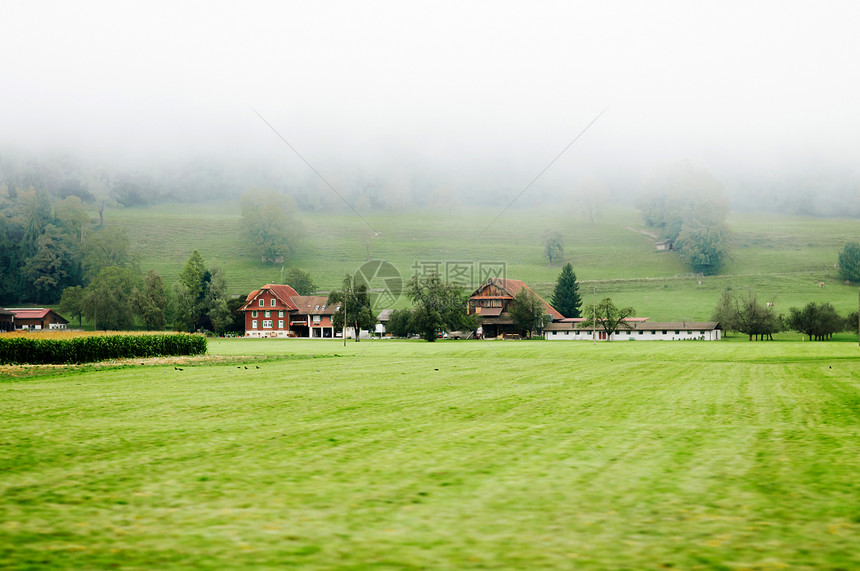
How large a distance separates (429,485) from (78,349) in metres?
35.8

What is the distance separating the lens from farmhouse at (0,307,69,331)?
121188mm

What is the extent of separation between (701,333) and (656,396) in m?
112

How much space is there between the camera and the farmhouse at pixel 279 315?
135 m

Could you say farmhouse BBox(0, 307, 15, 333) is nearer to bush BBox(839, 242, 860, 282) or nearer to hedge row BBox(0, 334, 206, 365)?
hedge row BBox(0, 334, 206, 365)

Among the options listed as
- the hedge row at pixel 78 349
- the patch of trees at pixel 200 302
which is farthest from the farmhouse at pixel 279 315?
the hedge row at pixel 78 349

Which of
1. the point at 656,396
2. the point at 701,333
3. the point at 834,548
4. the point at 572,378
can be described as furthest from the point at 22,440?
the point at 701,333

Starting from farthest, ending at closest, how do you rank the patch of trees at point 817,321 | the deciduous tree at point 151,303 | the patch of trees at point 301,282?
1. the patch of trees at point 301,282
2. the deciduous tree at point 151,303
3. the patch of trees at point 817,321

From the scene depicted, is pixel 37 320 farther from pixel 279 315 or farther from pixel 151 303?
A: pixel 279 315

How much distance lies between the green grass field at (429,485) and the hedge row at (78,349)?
21834 millimetres

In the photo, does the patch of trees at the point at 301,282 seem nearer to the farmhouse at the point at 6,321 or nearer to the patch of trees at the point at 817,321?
the farmhouse at the point at 6,321

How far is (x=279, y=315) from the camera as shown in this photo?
136250mm

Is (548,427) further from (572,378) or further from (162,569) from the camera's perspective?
(572,378)

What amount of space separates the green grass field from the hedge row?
2183cm

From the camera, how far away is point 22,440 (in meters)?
11.5
